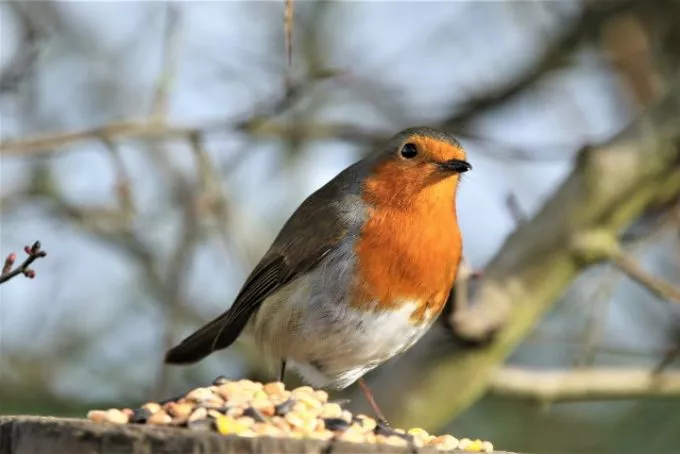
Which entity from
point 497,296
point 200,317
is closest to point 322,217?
point 497,296

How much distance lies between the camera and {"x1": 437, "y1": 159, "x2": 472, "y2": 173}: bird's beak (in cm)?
411

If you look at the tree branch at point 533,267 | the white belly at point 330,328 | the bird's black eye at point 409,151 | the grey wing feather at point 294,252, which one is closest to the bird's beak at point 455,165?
the bird's black eye at point 409,151

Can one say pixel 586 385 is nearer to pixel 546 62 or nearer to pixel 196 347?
pixel 196 347

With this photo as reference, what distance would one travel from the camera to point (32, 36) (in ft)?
15.7

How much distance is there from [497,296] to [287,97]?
122cm

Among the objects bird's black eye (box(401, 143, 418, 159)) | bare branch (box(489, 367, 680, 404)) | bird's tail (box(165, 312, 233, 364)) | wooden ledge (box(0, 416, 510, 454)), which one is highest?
bird's black eye (box(401, 143, 418, 159))

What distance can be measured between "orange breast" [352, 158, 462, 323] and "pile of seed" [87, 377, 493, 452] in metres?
0.93

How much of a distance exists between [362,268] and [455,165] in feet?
1.84

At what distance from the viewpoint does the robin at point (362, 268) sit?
395 cm

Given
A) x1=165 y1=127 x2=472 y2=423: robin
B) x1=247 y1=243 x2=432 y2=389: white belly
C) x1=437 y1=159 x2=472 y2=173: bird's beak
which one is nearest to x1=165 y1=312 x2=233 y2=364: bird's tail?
x1=165 y1=127 x2=472 y2=423: robin

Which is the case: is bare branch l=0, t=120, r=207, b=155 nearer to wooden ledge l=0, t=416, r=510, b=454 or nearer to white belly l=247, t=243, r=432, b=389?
white belly l=247, t=243, r=432, b=389

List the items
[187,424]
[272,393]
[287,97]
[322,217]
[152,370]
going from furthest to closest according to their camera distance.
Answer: [152,370] < [287,97] < [322,217] < [272,393] < [187,424]

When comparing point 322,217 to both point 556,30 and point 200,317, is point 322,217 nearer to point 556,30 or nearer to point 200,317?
point 200,317

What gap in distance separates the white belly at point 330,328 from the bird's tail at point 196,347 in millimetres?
444
